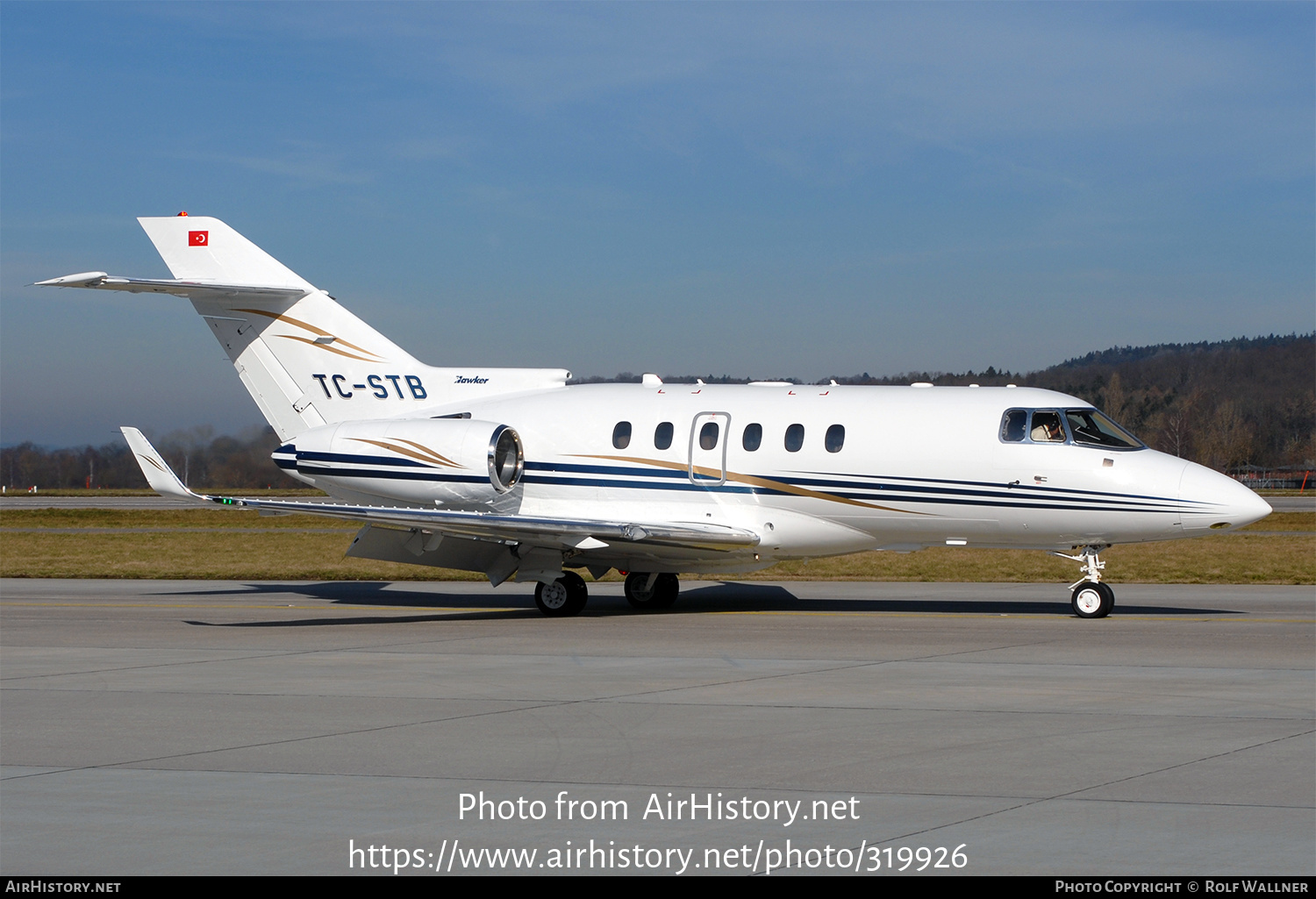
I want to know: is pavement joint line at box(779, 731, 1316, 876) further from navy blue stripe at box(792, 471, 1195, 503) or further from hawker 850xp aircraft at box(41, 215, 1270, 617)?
hawker 850xp aircraft at box(41, 215, 1270, 617)

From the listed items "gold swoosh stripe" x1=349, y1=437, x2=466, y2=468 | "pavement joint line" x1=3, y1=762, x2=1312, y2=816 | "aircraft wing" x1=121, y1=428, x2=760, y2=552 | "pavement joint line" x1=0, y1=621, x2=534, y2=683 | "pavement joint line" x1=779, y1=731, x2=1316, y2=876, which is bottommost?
"pavement joint line" x1=0, y1=621, x2=534, y2=683

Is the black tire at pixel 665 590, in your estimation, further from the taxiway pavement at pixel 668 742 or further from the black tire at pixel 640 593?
the taxiway pavement at pixel 668 742

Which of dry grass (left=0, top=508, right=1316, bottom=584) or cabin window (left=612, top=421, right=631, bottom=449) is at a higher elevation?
cabin window (left=612, top=421, right=631, bottom=449)

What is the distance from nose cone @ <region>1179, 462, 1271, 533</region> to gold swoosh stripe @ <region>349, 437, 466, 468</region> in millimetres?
10602

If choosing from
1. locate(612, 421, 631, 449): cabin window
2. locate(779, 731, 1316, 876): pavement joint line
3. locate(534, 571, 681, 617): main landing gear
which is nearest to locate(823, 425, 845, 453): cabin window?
locate(612, 421, 631, 449): cabin window

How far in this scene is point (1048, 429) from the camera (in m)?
18.8

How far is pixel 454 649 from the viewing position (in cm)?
1563

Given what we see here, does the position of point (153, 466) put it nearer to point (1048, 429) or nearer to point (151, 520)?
point (1048, 429)

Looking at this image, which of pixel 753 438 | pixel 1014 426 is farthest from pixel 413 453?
pixel 1014 426

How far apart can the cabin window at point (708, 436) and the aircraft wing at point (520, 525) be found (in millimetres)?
1192

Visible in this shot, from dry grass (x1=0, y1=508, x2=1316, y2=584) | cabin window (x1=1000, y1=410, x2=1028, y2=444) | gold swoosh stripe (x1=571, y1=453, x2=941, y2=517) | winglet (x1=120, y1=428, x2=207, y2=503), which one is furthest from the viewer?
dry grass (x1=0, y1=508, x2=1316, y2=584)

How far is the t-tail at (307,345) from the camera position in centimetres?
2269

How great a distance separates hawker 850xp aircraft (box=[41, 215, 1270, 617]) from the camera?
18562 millimetres

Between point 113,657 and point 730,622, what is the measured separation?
26.7 feet
